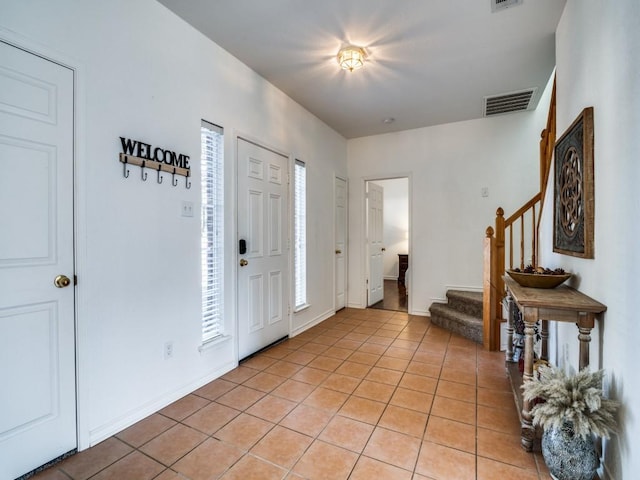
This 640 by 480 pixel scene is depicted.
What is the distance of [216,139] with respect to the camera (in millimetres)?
2643

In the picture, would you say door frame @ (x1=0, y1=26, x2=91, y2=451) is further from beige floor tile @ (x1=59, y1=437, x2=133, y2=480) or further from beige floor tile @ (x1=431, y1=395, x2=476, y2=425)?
beige floor tile @ (x1=431, y1=395, x2=476, y2=425)

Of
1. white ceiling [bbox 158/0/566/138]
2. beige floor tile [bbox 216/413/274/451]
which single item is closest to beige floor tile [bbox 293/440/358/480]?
beige floor tile [bbox 216/413/274/451]

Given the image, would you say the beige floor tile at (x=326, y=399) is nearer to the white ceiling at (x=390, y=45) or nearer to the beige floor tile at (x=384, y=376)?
the beige floor tile at (x=384, y=376)

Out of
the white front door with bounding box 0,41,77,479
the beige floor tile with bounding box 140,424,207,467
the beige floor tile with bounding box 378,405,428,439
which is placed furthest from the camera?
the beige floor tile with bounding box 378,405,428,439

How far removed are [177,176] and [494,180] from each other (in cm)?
380

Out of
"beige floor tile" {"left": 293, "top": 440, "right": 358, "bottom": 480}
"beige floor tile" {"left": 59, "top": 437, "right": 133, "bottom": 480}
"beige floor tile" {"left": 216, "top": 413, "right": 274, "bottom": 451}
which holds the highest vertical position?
"beige floor tile" {"left": 293, "top": 440, "right": 358, "bottom": 480}

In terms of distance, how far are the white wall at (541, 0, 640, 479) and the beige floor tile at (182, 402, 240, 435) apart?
196 centimetres

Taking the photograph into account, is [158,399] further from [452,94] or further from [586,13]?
[452,94]

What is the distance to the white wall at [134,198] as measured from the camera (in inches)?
68.6

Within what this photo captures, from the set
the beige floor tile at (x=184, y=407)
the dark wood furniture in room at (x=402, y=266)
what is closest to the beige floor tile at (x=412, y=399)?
→ the beige floor tile at (x=184, y=407)

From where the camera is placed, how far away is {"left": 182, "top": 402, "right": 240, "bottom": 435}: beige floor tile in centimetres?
195

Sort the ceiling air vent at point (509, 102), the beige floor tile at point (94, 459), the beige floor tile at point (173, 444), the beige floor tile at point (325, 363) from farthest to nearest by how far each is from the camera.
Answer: the ceiling air vent at point (509, 102) → the beige floor tile at point (325, 363) → the beige floor tile at point (173, 444) → the beige floor tile at point (94, 459)

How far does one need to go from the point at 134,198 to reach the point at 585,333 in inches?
102

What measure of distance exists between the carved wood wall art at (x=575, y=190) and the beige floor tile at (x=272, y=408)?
1.98 metres
